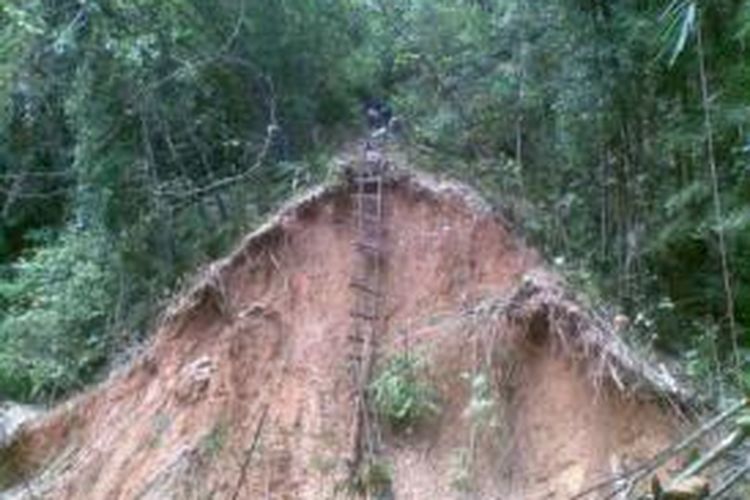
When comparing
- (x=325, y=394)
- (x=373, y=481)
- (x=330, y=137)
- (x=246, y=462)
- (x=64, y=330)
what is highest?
(x=330, y=137)

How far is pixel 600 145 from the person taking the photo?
820 centimetres

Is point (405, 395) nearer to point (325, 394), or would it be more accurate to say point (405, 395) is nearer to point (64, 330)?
point (325, 394)

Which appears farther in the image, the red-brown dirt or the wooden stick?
the wooden stick

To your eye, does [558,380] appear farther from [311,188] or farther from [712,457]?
[712,457]

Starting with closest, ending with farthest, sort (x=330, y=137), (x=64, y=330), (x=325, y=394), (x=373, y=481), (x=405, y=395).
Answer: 1. (x=373, y=481)
2. (x=405, y=395)
3. (x=325, y=394)
4. (x=64, y=330)
5. (x=330, y=137)

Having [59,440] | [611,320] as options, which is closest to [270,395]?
[59,440]

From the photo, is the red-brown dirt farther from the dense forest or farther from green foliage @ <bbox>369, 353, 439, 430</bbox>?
the dense forest

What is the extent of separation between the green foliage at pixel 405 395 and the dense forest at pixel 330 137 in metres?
1.12

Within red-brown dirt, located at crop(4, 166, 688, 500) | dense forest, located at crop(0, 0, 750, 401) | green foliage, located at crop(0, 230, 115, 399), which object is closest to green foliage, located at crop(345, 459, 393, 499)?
red-brown dirt, located at crop(4, 166, 688, 500)

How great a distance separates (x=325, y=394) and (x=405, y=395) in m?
0.62

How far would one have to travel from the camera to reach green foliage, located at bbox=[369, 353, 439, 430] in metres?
7.33

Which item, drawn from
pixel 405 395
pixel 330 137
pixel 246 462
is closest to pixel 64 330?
pixel 330 137

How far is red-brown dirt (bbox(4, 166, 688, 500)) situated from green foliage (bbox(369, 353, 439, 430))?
77 millimetres

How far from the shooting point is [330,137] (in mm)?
10156
